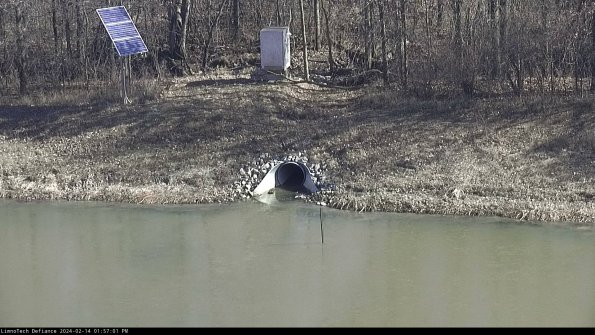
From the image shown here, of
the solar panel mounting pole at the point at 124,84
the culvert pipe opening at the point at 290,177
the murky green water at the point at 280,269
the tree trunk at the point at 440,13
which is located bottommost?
the murky green water at the point at 280,269

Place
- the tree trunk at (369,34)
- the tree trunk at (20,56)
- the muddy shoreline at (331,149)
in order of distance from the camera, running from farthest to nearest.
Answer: the tree trunk at (20,56)
the tree trunk at (369,34)
the muddy shoreline at (331,149)

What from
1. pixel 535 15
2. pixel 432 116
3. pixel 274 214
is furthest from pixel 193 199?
pixel 535 15

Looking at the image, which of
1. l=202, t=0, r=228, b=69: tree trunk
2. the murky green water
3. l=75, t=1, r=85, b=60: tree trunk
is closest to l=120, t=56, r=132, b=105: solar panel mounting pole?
l=75, t=1, r=85, b=60: tree trunk

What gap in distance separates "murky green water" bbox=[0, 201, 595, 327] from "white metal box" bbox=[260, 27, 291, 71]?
5734 mm

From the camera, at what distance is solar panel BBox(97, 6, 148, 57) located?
67.7 feet

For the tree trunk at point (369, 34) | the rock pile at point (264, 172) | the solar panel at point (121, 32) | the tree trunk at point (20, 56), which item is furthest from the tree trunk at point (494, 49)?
the tree trunk at point (20, 56)

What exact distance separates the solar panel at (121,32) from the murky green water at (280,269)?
4.43 meters

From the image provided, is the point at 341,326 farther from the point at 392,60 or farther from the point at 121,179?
the point at 392,60

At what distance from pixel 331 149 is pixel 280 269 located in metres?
5.54

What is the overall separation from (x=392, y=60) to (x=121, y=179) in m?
7.97

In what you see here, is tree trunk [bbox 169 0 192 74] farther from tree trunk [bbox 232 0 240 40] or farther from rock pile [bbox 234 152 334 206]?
rock pile [bbox 234 152 334 206]

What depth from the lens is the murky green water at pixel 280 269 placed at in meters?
12.2

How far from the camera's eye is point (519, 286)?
1314 cm

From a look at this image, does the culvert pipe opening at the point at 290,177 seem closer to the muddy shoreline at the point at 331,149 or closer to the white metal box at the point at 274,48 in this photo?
the muddy shoreline at the point at 331,149
